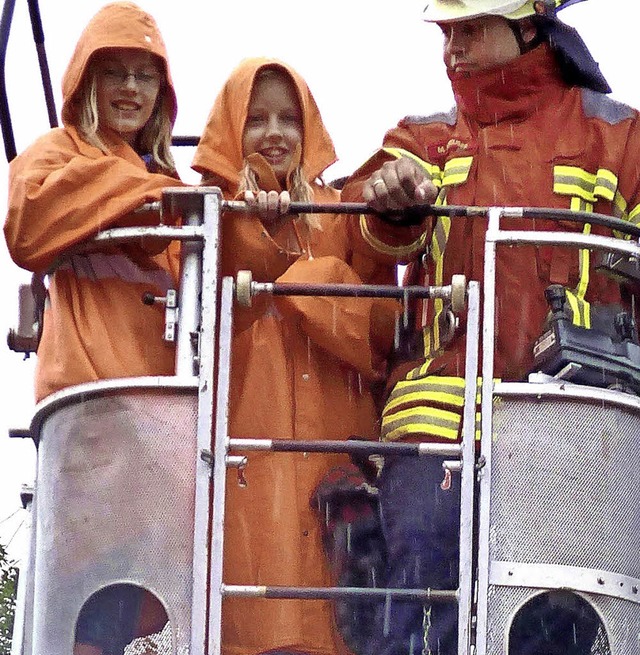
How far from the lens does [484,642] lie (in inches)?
180

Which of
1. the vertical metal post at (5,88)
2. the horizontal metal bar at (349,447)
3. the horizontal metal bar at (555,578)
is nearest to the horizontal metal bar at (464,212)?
the horizontal metal bar at (349,447)

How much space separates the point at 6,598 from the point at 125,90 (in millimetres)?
6665

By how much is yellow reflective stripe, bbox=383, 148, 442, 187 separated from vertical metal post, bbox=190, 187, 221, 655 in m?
0.81

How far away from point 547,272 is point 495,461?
2.66 feet

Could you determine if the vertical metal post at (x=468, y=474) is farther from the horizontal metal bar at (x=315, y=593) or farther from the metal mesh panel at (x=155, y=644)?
the metal mesh panel at (x=155, y=644)

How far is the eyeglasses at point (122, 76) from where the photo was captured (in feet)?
18.9

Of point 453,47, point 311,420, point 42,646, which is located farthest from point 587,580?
point 453,47

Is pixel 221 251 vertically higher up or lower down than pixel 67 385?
higher up

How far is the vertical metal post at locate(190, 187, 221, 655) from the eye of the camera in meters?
4.62

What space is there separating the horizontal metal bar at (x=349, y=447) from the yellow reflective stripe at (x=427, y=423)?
27cm

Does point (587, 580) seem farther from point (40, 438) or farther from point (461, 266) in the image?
point (40, 438)

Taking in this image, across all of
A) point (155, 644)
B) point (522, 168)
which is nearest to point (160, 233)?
point (155, 644)

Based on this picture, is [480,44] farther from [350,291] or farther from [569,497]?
[569,497]

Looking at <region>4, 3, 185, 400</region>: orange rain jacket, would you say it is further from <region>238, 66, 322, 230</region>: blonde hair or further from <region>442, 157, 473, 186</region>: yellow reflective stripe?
<region>442, 157, 473, 186</region>: yellow reflective stripe
